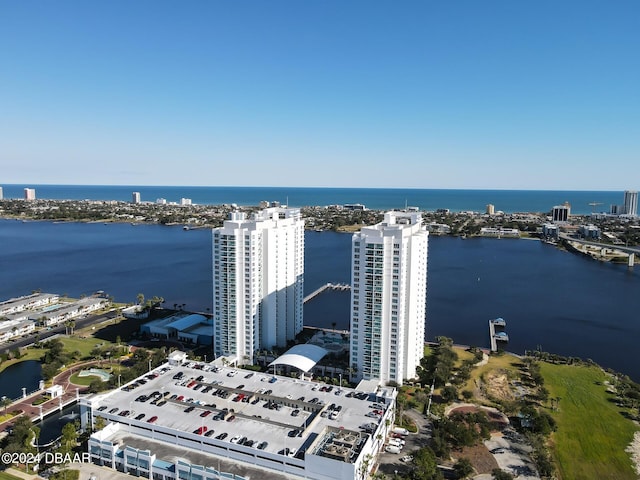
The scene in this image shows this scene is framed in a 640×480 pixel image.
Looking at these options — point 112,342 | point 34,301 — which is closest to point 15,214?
point 34,301

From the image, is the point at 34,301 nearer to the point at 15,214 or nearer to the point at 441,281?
the point at 441,281

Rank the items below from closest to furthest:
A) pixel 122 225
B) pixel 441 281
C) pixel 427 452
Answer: pixel 427 452 → pixel 441 281 → pixel 122 225

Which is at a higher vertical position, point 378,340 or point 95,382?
point 378,340

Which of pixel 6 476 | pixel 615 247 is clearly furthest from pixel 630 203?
pixel 6 476

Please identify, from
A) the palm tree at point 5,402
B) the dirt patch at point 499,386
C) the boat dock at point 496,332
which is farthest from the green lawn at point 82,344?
the boat dock at point 496,332

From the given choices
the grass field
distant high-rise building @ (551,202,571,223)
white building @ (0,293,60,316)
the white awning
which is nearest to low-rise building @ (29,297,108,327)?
white building @ (0,293,60,316)

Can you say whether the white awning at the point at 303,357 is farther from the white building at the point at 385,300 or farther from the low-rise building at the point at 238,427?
the low-rise building at the point at 238,427
